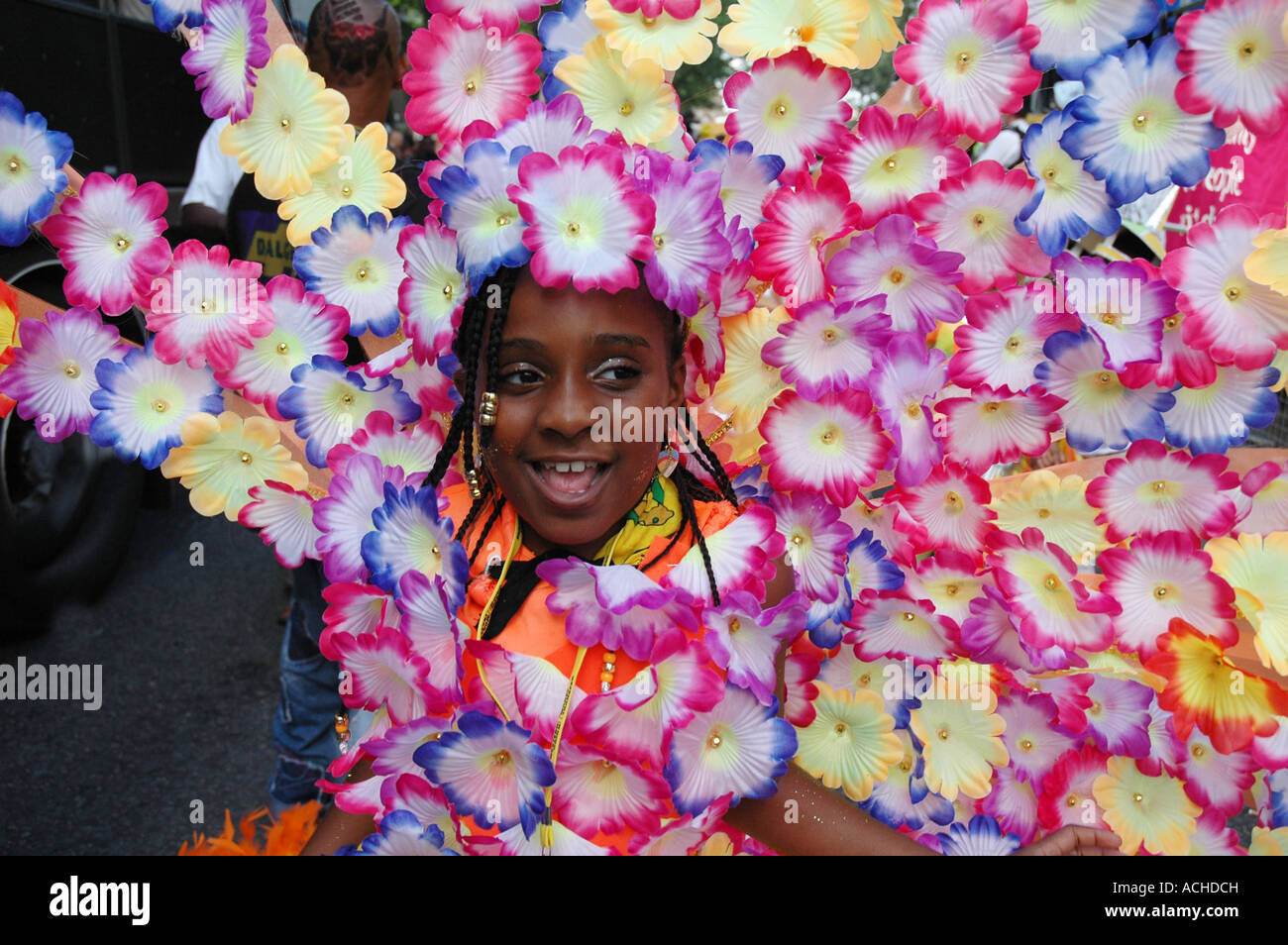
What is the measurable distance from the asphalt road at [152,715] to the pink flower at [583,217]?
2.28 m

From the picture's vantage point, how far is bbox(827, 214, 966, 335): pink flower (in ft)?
4.37

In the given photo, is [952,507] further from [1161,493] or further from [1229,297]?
[1229,297]

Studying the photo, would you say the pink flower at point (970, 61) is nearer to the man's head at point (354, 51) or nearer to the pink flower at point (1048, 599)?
the pink flower at point (1048, 599)

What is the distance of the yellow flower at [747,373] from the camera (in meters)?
1.46

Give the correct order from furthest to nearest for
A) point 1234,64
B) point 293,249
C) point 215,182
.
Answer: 1. point 215,182
2. point 293,249
3. point 1234,64

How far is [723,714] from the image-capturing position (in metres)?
1.24

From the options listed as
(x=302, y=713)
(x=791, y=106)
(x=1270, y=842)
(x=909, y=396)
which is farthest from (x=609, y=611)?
(x=302, y=713)

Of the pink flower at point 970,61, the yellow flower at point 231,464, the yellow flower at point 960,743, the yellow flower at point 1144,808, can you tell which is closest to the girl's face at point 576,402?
the yellow flower at point 231,464

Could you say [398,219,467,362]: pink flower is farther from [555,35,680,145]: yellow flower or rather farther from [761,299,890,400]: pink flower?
[761,299,890,400]: pink flower

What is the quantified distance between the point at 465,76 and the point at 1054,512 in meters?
1.06

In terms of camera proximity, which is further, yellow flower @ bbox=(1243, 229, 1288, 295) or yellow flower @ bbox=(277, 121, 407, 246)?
yellow flower @ bbox=(277, 121, 407, 246)

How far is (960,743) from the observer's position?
4.95 ft

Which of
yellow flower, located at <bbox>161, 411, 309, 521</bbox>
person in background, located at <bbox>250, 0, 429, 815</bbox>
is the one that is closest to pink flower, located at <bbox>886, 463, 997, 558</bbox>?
yellow flower, located at <bbox>161, 411, 309, 521</bbox>
